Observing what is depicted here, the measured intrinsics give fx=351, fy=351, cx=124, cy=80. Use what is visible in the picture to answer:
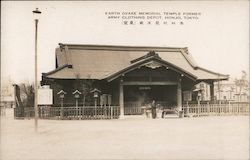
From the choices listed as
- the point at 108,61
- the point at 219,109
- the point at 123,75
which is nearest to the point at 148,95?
the point at 108,61

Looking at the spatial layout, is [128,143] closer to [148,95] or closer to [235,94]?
[148,95]

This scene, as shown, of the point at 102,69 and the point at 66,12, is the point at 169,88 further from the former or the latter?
the point at 66,12

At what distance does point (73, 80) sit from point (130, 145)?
10392 mm

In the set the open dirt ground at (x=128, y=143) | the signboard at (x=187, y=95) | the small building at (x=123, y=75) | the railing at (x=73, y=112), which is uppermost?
the small building at (x=123, y=75)

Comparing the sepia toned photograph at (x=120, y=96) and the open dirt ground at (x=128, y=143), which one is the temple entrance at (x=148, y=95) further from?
the open dirt ground at (x=128, y=143)

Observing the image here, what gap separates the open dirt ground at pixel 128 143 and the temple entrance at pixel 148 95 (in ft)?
27.4

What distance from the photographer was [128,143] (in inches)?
378

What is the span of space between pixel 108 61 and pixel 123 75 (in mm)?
2903

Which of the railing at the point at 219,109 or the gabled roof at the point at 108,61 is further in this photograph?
the gabled roof at the point at 108,61

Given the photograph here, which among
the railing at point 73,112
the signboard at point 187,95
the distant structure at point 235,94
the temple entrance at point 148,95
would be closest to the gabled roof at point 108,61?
the signboard at point 187,95

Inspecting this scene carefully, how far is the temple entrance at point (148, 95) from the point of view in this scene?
20.9 meters

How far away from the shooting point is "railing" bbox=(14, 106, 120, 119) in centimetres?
1752

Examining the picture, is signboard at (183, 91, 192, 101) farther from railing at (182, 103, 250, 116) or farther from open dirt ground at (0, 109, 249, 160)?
open dirt ground at (0, 109, 249, 160)

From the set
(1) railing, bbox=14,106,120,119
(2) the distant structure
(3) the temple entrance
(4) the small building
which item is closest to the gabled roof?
(4) the small building
